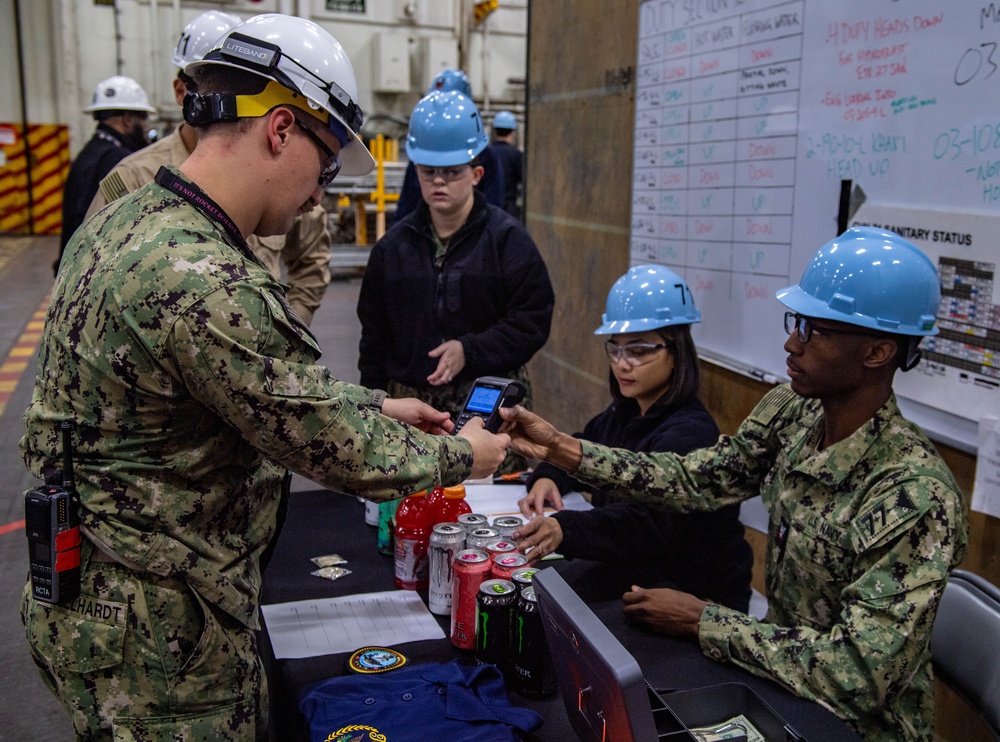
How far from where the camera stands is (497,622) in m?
1.60

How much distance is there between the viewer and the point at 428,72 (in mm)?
13242

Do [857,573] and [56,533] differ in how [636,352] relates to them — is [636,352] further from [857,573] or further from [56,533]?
[56,533]

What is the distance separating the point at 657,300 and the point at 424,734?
150cm

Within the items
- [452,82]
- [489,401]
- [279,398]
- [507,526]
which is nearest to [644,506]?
[507,526]

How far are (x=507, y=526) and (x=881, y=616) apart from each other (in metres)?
0.82

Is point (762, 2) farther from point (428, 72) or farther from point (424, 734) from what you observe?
point (428, 72)

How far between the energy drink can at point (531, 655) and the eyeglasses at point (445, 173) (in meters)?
1.86

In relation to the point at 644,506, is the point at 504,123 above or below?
above

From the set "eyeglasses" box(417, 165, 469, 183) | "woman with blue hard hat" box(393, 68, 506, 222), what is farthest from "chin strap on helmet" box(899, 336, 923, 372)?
"woman with blue hard hat" box(393, 68, 506, 222)

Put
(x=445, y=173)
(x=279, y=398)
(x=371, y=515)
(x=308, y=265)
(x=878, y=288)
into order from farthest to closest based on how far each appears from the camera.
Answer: (x=308, y=265) → (x=445, y=173) → (x=371, y=515) → (x=878, y=288) → (x=279, y=398)

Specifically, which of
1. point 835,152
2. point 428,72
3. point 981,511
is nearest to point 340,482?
point 981,511

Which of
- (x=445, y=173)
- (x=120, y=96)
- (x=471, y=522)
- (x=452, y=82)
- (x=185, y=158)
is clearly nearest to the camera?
(x=471, y=522)

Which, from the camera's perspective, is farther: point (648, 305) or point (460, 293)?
point (460, 293)

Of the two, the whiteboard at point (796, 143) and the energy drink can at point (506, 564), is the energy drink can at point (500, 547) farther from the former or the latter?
the whiteboard at point (796, 143)
